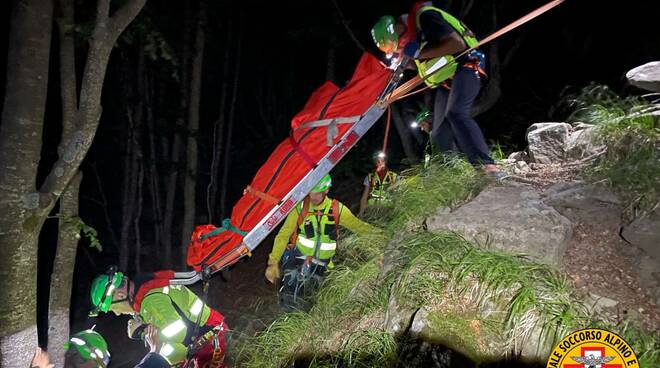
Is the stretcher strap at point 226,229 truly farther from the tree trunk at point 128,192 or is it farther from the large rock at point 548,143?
the tree trunk at point 128,192

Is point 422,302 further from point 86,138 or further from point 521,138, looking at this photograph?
point 521,138

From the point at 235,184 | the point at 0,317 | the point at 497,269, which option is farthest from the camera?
the point at 235,184

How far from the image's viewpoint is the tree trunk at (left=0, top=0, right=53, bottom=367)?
304 centimetres

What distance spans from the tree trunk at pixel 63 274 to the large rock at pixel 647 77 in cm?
531

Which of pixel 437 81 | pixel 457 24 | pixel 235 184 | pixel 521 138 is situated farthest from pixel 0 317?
pixel 235 184

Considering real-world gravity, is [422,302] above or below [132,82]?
below

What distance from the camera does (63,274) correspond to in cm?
397

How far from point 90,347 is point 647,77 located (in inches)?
226

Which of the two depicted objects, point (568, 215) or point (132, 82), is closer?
point (568, 215)

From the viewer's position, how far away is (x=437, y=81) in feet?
12.5

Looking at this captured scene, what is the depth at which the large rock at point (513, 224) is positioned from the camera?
285 centimetres

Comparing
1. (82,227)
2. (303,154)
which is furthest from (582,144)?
(82,227)

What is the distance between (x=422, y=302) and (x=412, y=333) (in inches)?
8.5

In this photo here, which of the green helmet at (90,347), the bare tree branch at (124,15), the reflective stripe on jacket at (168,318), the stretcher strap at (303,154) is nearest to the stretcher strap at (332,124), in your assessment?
the stretcher strap at (303,154)
